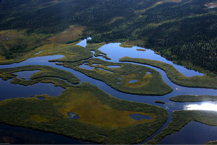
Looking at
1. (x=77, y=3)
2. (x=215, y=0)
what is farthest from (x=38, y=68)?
(x=215, y=0)

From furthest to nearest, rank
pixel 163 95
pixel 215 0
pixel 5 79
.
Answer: pixel 215 0, pixel 5 79, pixel 163 95

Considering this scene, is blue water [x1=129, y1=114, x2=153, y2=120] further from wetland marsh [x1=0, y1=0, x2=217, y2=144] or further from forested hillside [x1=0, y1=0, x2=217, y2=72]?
forested hillside [x1=0, y1=0, x2=217, y2=72]

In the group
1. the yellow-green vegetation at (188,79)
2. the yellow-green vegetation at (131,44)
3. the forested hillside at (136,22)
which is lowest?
the yellow-green vegetation at (188,79)

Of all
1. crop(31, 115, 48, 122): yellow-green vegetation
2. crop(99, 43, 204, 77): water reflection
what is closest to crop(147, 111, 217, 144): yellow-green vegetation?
crop(99, 43, 204, 77): water reflection

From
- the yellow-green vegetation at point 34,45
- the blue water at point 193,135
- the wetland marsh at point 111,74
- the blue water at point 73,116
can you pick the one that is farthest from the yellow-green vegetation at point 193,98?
the yellow-green vegetation at point 34,45

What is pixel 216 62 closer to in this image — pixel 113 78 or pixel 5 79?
pixel 113 78

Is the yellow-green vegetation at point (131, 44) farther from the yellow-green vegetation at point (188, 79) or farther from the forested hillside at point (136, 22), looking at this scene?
the yellow-green vegetation at point (188, 79)
